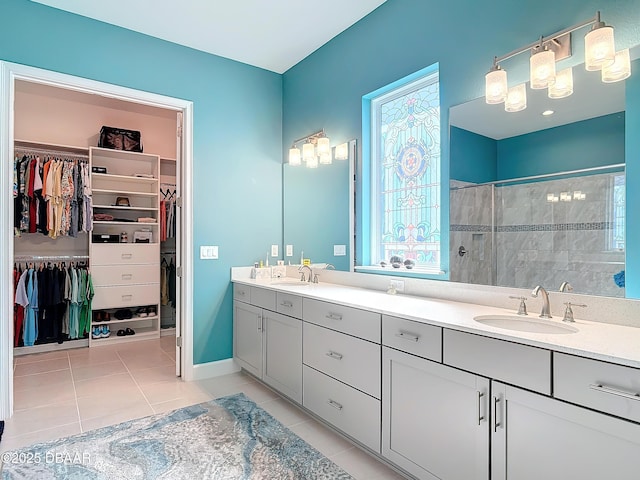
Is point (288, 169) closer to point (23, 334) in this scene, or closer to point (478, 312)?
point (478, 312)

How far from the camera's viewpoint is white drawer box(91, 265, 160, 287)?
4355 millimetres

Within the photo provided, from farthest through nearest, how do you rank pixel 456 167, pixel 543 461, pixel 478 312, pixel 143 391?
pixel 143 391 < pixel 456 167 < pixel 478 312 < pixel 543 461

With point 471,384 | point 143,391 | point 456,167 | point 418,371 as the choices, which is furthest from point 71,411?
point 456,167

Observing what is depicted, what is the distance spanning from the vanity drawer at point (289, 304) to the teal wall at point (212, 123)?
0.90 meters

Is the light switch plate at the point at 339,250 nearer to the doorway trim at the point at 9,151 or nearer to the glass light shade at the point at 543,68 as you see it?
the glass light shade at the point at 543,68

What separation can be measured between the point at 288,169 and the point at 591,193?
102 inches

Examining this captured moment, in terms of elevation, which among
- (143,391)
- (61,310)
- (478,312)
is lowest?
(143,391)

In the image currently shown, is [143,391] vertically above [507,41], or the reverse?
[507,41]

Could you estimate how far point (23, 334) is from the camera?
3.93 metres

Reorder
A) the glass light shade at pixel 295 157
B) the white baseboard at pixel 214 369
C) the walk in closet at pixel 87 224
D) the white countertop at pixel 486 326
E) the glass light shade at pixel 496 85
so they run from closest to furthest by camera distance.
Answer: the white countertop at pixel 486 326 → the glass light shade at pixel 496 85 → the white baseboard at pixel 214 369 → the glass light shade at pixel 295 157 → the walk in closet at pixel 87 224

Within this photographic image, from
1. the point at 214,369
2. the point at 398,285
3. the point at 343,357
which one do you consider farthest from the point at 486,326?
the point at 214,369

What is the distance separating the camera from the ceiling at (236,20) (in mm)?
2711

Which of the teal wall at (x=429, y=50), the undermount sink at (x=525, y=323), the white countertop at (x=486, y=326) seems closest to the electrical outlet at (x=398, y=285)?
the white countertop at (x=486, y=326)

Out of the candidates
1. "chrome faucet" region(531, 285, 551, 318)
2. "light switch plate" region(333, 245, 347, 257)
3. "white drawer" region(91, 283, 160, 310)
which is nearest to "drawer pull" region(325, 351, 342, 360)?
"light switch plate" region(333, 245, 347, 257)
